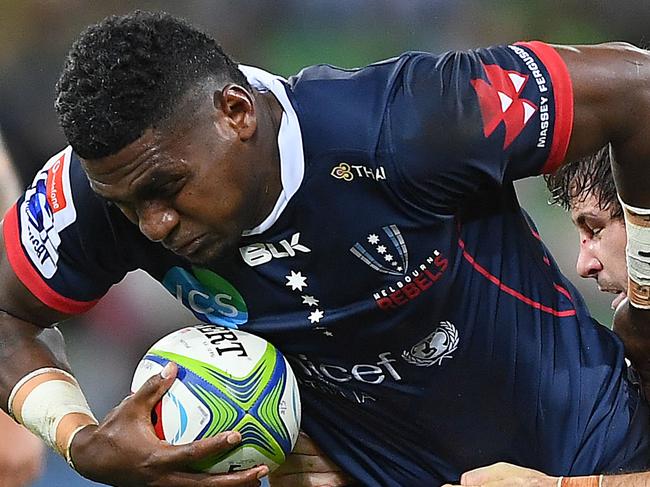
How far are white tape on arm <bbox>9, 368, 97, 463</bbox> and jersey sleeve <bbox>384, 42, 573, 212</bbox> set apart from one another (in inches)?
25.5

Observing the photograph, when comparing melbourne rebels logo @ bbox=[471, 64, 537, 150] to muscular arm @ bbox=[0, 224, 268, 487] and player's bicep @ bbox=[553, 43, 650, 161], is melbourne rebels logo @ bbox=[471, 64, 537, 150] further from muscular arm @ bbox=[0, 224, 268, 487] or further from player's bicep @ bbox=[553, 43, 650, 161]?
muscular arm @ bbox=[0, 224, 268, 487]

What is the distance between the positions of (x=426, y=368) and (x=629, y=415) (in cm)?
37

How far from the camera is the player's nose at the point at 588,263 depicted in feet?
7.02

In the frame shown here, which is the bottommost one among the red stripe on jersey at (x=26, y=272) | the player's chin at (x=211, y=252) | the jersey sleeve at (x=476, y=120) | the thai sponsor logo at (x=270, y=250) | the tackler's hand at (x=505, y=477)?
the tackler's hand at (x=505, y=477)

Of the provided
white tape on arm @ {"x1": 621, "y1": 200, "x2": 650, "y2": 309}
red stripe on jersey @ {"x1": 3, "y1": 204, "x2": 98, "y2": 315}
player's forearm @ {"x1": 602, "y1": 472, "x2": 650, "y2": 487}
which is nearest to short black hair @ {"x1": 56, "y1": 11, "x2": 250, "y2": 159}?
red stripe on jersey @ {"x1": 3, "y1": 204, "x2": 98, "y2": 315}

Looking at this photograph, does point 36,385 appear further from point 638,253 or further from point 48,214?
point 638,253

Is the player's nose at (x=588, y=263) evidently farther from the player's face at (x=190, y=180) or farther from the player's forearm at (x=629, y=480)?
the player's face at (x=190, y=180)

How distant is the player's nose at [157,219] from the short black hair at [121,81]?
9cm

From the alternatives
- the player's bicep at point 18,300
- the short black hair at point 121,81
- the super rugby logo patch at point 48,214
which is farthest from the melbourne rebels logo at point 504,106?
the player's bicep at point 18,300

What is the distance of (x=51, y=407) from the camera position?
5.76 feet

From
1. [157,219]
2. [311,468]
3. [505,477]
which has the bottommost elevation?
[311,468]

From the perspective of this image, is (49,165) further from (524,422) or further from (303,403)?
(524,422)

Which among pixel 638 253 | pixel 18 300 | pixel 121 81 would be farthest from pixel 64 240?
pixel 638 253

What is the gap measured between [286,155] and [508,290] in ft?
1.37
